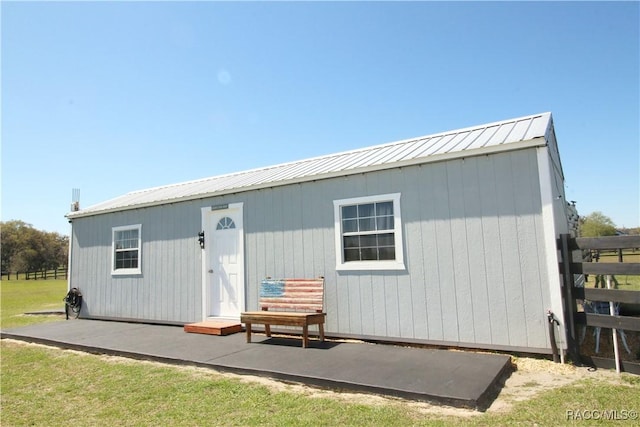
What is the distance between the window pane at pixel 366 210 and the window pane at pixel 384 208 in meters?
0.10

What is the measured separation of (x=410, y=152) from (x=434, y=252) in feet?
5.81

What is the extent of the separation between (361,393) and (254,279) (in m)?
3.97

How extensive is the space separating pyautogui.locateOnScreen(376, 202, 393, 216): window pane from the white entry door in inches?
116

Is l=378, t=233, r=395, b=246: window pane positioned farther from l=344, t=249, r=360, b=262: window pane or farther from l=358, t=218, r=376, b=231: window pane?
l=344, t=249, r=360, b=262: window pane

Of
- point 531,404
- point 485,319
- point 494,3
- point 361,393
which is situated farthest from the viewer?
point 494,3

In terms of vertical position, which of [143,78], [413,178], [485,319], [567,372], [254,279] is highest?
[143,78]

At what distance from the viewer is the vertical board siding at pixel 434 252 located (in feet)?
16.4

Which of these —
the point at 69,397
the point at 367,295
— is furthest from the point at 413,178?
the point at 69,397

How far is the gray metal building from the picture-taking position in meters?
5.00

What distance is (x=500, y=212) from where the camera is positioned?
5.18m

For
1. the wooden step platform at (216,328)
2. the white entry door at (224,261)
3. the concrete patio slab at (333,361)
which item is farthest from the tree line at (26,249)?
the wooden step platform at (216,328)

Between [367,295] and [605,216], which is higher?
[605,216]

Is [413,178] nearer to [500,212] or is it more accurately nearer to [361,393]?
[500,212]

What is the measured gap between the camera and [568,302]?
468 centimetres
